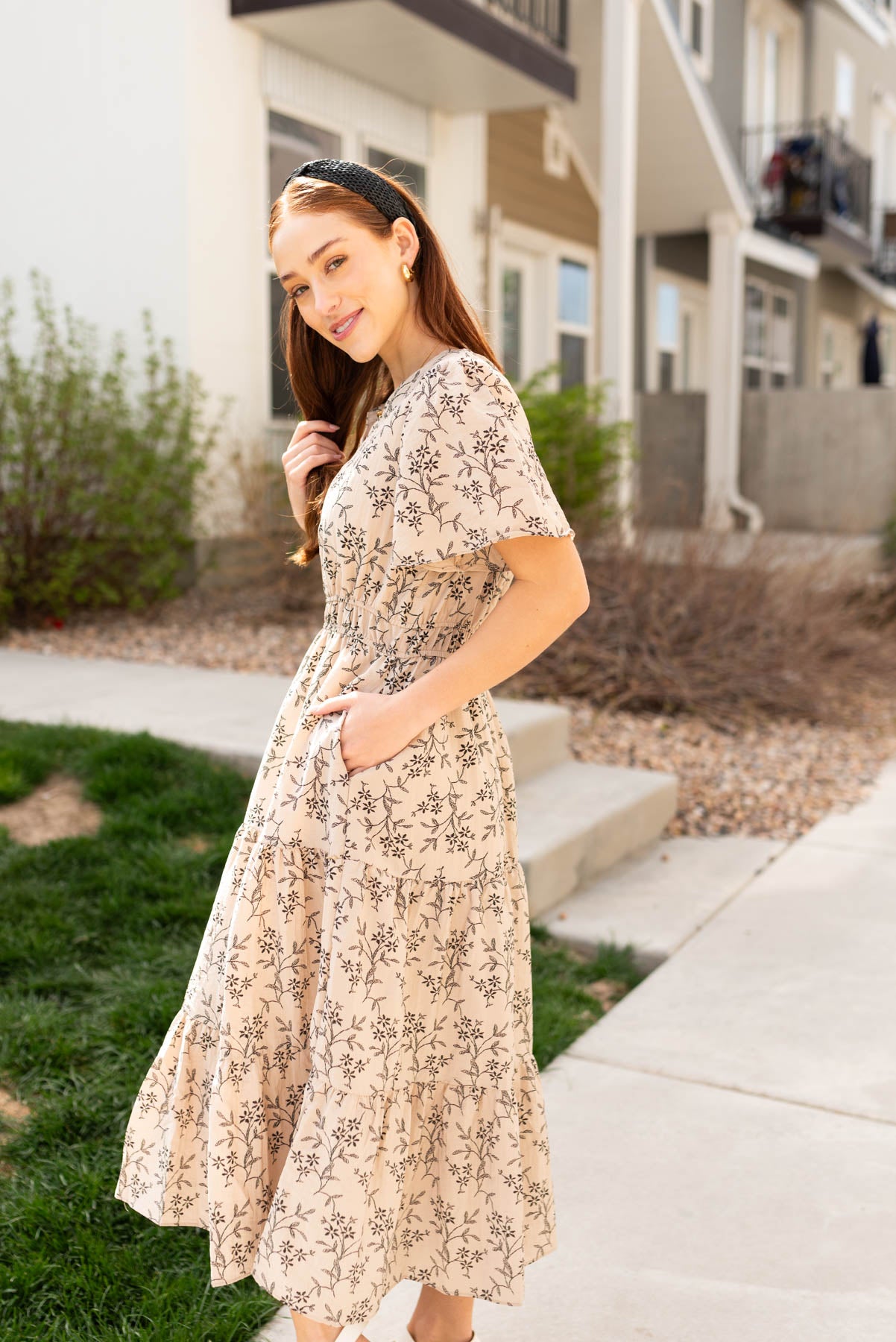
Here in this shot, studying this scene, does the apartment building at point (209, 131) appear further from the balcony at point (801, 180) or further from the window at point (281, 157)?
the balcony at point (801, 180)

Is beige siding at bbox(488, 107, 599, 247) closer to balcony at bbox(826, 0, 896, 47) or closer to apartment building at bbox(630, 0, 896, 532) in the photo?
apartment building at bbox(630, 0, 896, 532)

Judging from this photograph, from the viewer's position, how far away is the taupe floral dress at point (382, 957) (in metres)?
1.57

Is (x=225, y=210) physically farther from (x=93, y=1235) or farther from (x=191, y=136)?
(x=93, y=1235)

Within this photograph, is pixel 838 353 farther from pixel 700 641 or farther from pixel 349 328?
pixel 349 328

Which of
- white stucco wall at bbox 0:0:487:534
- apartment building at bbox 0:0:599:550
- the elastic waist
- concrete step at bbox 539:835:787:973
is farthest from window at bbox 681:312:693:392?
the elastic waist

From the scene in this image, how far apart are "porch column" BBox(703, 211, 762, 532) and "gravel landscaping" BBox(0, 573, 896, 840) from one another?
533 centimetres

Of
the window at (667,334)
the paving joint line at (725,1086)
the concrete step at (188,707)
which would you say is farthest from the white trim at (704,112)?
→ the paving joint line at (725,1086)

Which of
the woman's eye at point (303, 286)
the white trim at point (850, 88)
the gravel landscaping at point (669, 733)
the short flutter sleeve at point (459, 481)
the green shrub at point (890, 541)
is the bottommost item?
the gravel landscaping at point (669, 733)

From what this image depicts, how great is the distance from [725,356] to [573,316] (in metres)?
1.60

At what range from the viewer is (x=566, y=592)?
1590 millimetres

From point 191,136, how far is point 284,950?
22.9 feet

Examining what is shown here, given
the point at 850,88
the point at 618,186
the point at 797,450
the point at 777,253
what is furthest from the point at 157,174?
the point at 850,88

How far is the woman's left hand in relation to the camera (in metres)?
1.56

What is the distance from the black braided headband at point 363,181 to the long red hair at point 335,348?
0.01 metres
